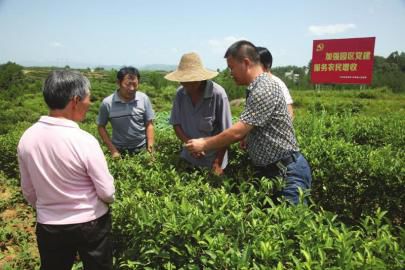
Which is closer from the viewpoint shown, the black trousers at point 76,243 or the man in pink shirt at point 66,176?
the man in pink shirt at point 66,176

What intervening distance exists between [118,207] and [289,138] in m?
1.33

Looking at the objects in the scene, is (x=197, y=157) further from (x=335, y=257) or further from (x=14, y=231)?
(x=14, y=231)

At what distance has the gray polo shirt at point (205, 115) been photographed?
10.6 feet

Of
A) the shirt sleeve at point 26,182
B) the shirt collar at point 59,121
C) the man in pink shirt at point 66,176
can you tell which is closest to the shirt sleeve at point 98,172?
the man in pink shirt at point 66,176

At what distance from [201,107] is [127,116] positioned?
1271mm

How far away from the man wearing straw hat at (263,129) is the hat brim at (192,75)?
413 mm

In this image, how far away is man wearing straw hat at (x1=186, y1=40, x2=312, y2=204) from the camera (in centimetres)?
258

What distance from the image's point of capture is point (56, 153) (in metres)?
1.97

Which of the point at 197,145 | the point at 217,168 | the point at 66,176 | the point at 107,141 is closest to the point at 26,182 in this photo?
the point at 66,176

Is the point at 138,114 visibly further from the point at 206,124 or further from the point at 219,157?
the point at 219,157

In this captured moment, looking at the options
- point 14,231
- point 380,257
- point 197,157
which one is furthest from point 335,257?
point 14,231

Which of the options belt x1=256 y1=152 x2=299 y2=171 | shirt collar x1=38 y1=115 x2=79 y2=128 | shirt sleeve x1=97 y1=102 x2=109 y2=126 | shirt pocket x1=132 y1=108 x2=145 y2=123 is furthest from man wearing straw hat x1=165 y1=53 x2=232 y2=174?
shirt collar x1=38 y1=115 x2=79 y2=128

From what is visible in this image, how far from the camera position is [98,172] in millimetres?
2033

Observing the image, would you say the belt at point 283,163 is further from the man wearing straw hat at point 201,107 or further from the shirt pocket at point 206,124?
the shirt pocket at point 206,124
